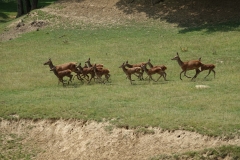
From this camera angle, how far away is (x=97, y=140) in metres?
15.5

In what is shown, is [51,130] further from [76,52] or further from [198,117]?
[76,52]

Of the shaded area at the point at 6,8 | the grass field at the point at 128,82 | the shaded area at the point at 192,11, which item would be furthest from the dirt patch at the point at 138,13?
the shaded area at the point at 6,8

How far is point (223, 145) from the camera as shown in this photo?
14.1m

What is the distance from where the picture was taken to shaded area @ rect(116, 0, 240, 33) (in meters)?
31.0

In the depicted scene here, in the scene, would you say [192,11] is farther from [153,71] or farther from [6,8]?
[6,8]

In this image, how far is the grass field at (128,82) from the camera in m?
16.0

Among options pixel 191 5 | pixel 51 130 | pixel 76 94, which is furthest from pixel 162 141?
pixel 191 5

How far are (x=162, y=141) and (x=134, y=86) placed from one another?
560 centimetres

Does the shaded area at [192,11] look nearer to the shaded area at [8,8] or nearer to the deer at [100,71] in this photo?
the deer at [100,71]

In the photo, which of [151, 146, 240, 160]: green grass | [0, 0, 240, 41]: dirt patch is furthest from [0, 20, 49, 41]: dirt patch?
[151, 146, 240, 160]: green grass

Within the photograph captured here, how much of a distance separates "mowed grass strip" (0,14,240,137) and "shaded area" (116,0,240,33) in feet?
4.35

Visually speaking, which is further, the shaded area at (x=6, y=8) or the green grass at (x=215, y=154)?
the shaded area at (x=6, y=8)

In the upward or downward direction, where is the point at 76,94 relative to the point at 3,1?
downward

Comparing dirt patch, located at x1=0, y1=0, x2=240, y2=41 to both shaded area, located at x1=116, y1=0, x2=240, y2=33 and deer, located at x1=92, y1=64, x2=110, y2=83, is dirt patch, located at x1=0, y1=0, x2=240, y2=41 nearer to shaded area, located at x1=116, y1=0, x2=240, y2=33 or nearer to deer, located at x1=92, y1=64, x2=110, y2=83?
shaded area, located at x1=116, y1=0, x2=240, y2=33
